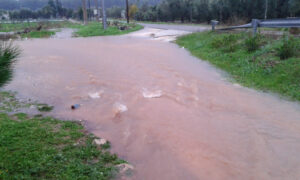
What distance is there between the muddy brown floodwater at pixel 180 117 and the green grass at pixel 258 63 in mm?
584

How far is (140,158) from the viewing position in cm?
434

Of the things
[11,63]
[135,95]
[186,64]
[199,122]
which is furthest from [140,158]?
[186,64]

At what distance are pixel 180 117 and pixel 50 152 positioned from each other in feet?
9.53

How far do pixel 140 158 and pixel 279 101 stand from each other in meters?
4.09

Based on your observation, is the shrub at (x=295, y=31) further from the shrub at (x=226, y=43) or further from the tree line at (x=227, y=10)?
the tree line at (x=227, y=10)

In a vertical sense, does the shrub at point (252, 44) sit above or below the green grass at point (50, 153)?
above

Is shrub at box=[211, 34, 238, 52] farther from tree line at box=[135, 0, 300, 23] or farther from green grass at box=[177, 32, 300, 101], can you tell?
tree line at box=[135, 0, 300, 23]

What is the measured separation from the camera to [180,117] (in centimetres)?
594

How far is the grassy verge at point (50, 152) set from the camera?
11.9ft

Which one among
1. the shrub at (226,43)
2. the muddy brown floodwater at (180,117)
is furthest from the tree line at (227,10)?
the muddy brown floodwater at (180,117)

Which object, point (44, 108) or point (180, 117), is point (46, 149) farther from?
point (180, 117)

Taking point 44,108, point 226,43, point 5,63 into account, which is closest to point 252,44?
point 226,43

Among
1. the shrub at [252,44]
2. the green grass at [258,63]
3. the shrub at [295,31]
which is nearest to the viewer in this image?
the green grass at [258,63]

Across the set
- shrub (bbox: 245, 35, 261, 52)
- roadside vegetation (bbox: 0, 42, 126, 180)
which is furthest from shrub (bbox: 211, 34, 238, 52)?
roadside vegetation (bbox: 0, 42, 126, 180)
